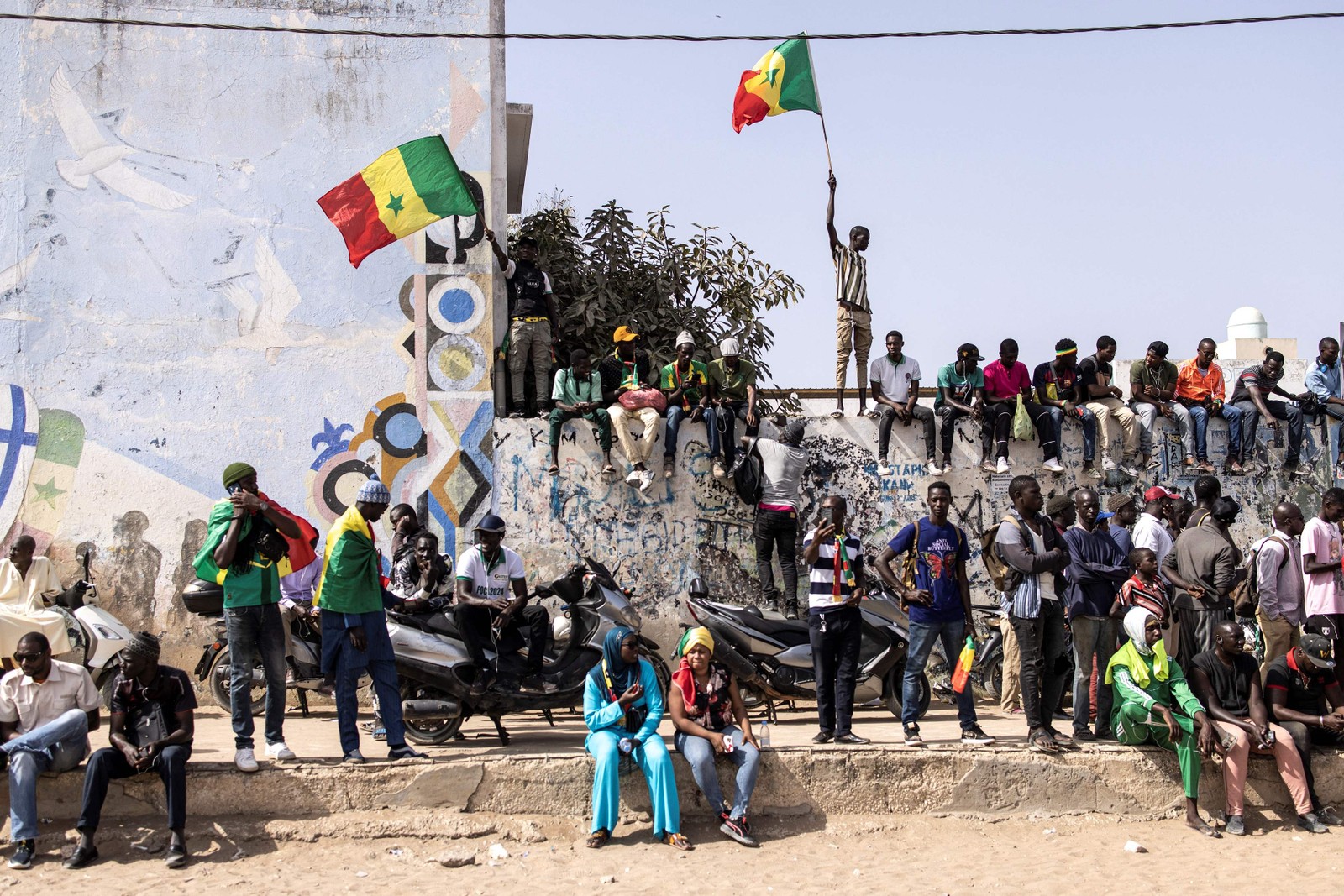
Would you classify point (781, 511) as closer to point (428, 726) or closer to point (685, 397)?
point (685, 397)

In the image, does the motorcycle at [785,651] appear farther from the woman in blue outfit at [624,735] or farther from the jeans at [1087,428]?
the jeans at [1087,428]

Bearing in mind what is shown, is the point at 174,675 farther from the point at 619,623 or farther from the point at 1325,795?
the point at 1325,795

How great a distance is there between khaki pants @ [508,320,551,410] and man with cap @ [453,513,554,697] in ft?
10.1

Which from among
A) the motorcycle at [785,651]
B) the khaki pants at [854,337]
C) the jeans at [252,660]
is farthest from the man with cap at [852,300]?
the jeans at [252,660]

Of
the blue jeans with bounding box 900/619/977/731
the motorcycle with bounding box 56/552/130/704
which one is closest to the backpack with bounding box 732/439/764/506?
the blue jeans with bounding box 900/619/977/731

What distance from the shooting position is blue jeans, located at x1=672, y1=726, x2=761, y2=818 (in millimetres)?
7141

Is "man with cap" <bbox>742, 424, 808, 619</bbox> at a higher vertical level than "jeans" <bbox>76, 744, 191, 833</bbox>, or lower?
higher

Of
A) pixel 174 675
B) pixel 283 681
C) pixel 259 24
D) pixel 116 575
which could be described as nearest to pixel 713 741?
pixel 283 681

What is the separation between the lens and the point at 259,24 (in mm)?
11195

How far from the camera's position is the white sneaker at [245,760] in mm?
7023

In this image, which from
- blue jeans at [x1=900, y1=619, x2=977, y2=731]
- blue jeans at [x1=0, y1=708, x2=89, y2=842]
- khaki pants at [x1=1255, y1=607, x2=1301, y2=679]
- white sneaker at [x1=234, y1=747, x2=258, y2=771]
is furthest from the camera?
khaki pants at [x1=1255, y1=607, x2=1301, y2=679]

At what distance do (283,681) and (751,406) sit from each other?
16.7 feet

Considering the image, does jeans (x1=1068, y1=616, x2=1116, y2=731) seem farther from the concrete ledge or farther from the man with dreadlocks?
the man with dreadlocks

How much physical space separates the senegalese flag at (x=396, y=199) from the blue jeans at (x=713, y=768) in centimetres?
498
